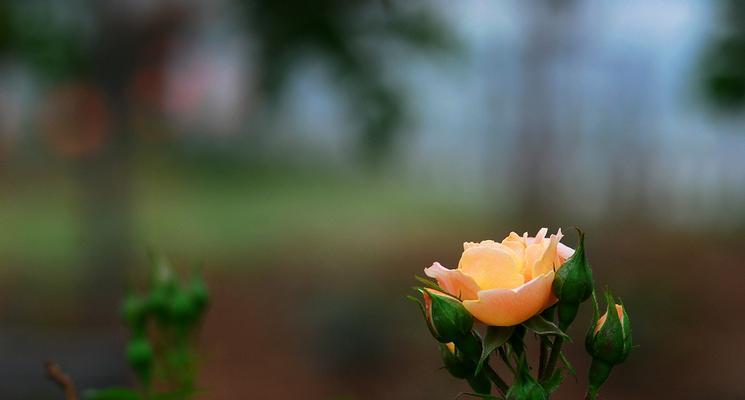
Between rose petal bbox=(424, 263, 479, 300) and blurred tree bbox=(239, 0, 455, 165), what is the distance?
47.9 inches

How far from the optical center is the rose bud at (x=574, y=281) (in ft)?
2.43

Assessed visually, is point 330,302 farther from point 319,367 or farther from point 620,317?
point 620,317

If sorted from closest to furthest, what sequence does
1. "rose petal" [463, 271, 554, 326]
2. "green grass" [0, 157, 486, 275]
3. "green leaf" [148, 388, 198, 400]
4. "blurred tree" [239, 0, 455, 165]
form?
"rose petal" [463, 271, 554, 326] < "green leaf" [148, 388, 198, 400] < "blurred tree" [239, 0, 455, 165] < "green grass" [0, 157, 486, 275]

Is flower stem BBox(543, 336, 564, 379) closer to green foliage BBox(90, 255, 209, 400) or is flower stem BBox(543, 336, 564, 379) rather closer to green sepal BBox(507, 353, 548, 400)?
green sepal BBox(507, 353, 548, 400)

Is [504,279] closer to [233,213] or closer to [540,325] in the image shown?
[540,325]

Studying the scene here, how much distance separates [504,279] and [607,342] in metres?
0.12

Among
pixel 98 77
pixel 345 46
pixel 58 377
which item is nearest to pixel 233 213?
pixel 98 77

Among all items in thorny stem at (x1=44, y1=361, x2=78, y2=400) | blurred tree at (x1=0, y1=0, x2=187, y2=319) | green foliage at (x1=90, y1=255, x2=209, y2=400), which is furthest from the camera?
blurred tree at (x1=0, y1=0, x2=187, y2=319)

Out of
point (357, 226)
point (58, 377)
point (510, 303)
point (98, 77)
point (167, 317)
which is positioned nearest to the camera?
point (510, 303)

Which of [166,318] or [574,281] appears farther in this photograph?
[166,318]

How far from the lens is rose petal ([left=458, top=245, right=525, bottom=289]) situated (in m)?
0.74

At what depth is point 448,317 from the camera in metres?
0.73

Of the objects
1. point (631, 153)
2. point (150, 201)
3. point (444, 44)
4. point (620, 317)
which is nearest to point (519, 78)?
point (631, 153)

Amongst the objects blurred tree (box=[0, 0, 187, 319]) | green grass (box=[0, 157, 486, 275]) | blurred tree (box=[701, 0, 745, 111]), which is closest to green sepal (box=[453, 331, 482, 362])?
blurred tree (box=[701, 0, 745, 111])
